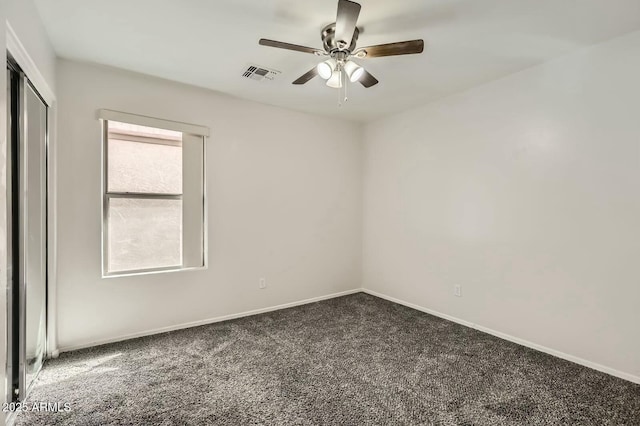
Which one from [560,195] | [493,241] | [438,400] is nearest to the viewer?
[438,400]

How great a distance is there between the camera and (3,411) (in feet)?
4.98

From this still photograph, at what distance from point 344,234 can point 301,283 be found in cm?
93

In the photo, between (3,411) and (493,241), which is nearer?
(3,411)

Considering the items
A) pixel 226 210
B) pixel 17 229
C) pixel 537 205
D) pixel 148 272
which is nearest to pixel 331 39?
pixel 226 210

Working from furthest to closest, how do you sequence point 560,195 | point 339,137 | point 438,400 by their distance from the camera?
1. point 339,137
2. point 560,195
3. point 438,400

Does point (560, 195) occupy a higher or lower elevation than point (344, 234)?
higher

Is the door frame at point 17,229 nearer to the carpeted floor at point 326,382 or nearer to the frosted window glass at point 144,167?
the carpeted floor at point 326,382

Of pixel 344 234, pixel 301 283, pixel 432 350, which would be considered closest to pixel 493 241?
pixel 432 350

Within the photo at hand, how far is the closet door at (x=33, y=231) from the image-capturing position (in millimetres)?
2037

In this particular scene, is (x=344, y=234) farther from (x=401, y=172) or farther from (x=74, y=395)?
(x=74, y=395)

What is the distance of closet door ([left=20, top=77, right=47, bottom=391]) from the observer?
2037 mm

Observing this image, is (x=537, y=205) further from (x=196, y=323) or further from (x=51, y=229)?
(x=51, y=229)

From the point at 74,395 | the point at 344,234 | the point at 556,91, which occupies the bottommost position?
the point at 74,395

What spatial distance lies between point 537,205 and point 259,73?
2.75 meters
